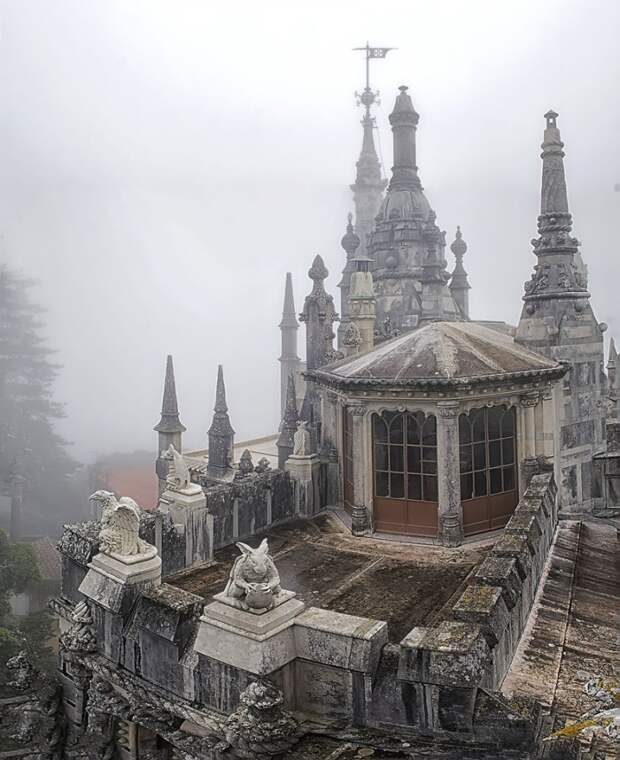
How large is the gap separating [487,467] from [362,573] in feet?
14.2

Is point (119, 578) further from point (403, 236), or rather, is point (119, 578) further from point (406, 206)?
point (406, 206)

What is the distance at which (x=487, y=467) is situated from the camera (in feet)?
50.9

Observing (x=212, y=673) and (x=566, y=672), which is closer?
(x=212, y=673)

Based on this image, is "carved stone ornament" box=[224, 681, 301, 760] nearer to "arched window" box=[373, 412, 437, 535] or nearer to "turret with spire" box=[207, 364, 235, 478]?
"arched window" box=[373, 412, 437, 535]

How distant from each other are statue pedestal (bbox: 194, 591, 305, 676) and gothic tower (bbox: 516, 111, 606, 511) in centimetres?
1226

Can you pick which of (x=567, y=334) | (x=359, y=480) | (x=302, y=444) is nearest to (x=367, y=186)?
(x=567, y=334)

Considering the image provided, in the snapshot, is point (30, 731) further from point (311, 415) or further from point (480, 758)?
point (311, 415)

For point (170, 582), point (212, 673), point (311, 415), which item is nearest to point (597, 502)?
point (311, 415)

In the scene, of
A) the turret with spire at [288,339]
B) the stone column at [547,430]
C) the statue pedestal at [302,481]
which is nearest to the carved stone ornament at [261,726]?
the statue pedestal at [302,481]

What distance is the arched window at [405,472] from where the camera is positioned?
49.8 feet

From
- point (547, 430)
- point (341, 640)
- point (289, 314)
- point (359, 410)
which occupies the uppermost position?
point (289, 314)

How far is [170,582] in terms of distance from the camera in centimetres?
1281

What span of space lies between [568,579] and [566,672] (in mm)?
3740

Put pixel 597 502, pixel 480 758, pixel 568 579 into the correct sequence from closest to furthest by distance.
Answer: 1. pixel 480 758
2. pixel 568 579
3. pixel 597 502
